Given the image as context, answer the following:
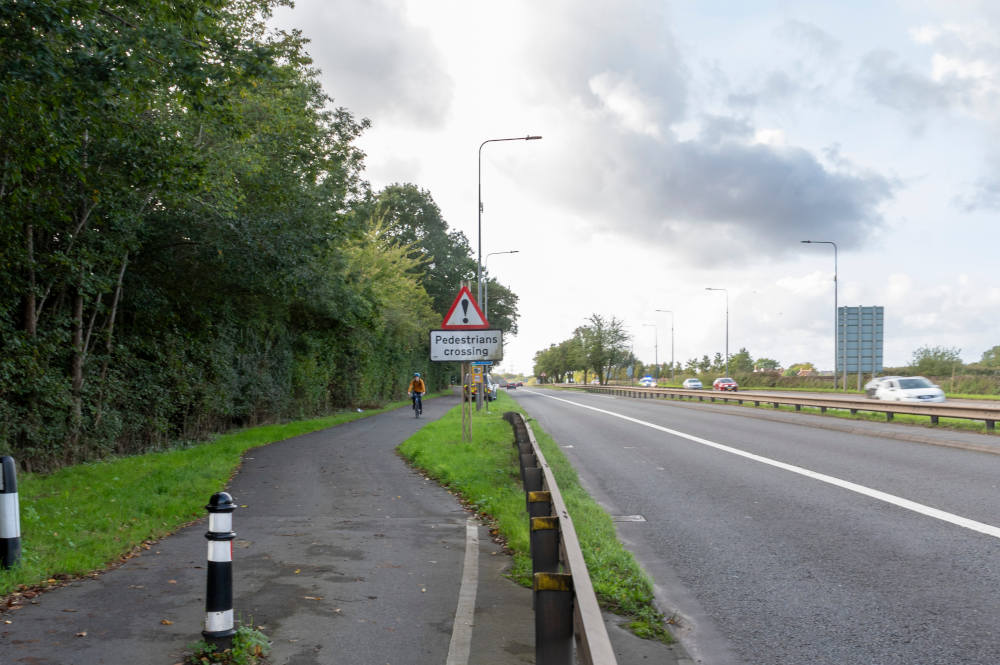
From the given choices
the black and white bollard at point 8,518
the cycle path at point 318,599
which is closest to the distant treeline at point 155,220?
the black and white bollard at point 8,518

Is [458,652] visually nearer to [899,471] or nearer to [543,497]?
[543,497]

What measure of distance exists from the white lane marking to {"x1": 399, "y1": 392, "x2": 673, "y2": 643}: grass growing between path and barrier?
353 millimetres

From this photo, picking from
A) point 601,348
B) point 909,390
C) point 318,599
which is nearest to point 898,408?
point 909,390

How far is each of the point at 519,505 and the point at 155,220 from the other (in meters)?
9.37

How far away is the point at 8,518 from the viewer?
6199mm

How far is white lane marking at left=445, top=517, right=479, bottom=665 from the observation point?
4.64m

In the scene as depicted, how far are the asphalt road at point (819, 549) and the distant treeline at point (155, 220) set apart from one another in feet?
22.8

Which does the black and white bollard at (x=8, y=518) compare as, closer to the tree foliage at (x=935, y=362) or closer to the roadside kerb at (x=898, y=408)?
the roadside kerb at (x=898, y=408)

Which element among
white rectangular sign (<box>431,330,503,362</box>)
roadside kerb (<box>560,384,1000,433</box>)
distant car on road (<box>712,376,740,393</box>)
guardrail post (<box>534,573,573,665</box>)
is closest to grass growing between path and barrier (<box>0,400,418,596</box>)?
guardrail post (<box>534,573,573,665</box>)

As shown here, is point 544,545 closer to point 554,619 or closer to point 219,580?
point 554,619

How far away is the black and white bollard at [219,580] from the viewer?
455cm

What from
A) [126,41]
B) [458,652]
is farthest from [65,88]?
[458,652]

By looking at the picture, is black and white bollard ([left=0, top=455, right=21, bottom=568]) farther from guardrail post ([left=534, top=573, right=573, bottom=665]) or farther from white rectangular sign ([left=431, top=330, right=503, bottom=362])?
white rectangular sign ([left=431, top=330, right=503, bottom=362])

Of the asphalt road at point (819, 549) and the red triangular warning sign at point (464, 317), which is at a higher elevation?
the red triangular warning sign at point (464, 317)
